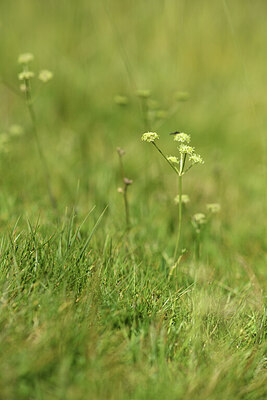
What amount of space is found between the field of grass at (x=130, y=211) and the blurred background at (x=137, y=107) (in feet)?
0.06

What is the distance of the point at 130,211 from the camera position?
258 centimetres

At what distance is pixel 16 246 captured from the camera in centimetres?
162

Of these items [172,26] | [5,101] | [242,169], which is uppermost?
[172,26]

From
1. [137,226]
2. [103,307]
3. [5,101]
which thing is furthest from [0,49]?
[103,307]

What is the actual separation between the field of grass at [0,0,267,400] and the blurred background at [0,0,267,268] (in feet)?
0.06

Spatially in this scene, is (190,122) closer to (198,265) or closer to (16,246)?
(198,265)

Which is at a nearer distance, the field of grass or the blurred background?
the field of grass

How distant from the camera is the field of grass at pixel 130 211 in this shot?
4.25 feet

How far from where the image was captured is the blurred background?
2.70 metres

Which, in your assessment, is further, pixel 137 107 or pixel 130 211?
pixel 137 107

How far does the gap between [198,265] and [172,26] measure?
346 cm

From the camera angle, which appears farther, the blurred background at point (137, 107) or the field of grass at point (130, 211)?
the blurred background at point (137, 107)

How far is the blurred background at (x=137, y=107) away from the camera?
2.70 meters

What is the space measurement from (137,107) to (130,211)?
5.71 feet
